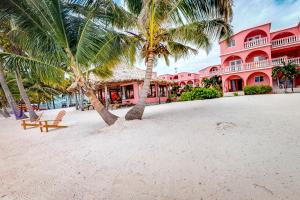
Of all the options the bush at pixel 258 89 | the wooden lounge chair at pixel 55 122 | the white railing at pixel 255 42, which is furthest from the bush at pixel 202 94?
the wooden lounge chair at pixel 55 122

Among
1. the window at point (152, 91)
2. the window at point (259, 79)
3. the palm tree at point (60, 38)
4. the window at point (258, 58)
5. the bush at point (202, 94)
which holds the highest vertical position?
the window at point (258, 58)

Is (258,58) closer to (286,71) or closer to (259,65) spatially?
(259,65)

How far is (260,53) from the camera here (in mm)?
20016

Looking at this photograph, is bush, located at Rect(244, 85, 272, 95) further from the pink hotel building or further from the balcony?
the balcony

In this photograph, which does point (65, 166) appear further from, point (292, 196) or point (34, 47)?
point (34, 47)

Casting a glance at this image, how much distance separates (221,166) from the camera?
2.62 m

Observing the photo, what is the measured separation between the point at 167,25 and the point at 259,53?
19.2 meters

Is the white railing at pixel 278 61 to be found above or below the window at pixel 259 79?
above

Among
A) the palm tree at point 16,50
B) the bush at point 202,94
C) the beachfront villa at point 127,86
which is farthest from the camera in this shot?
the bush at point 202,94

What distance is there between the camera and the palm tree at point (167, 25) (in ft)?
17.3

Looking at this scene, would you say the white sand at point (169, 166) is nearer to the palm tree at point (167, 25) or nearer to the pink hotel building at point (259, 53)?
the palm tree at point (167, 25)

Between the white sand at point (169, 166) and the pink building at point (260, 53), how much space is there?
681 inches

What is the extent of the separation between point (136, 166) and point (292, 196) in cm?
216

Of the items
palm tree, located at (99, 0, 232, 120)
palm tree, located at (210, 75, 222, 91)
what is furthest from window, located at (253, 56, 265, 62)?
palm tree, located at (99, 0, 232, 120)
